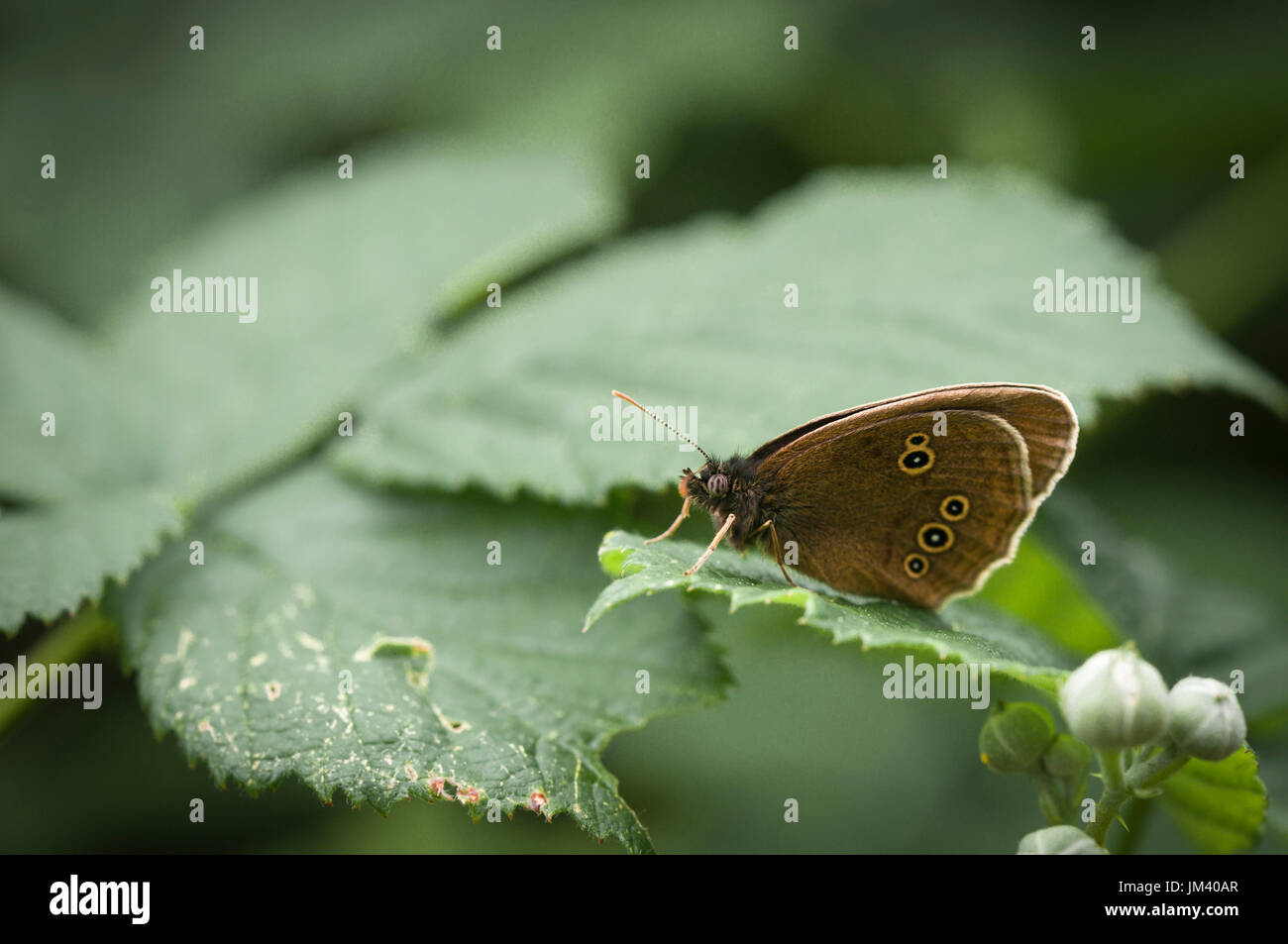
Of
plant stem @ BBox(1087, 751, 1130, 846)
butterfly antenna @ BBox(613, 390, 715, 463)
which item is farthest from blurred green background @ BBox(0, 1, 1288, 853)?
plant stem @ BBox(1087, 751, 1130, 846)

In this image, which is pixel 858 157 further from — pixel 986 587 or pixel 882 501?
pixel 882 501

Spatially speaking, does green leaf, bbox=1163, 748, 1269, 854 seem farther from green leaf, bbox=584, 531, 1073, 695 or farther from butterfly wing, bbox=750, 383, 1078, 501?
butterfly wing, bbox=750, 383, 1078, 501

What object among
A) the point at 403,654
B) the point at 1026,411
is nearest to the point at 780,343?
the point at 1026,411

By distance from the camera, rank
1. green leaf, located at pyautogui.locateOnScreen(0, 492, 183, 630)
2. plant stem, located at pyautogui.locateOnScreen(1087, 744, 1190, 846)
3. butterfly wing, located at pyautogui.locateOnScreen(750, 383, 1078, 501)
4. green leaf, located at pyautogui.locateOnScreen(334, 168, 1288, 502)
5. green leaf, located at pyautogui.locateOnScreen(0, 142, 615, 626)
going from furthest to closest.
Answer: green leaf, located at pyautogui.locateOnScreen(0, 142, 615, 626) < green leaf, located at pyautogui.locateOnScreen(334, 168, 1288, 502) < green leaf, located at pyautogui.locateOnScreen(0, 492, 183, 630) < butterfly wing, located at pyautogui.locateOnScreen(750, 383, 1078, 501) < plant stem, located at pyautogui.locateOnScreen(1087, 744, 1190, 846)

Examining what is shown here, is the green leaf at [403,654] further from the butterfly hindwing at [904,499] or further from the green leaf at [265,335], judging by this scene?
the butterfly hindwing at [904,499]

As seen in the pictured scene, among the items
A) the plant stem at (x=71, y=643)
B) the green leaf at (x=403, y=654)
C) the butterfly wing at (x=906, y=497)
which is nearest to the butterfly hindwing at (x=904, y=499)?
the butterfly wing at (x=906, y=497)
